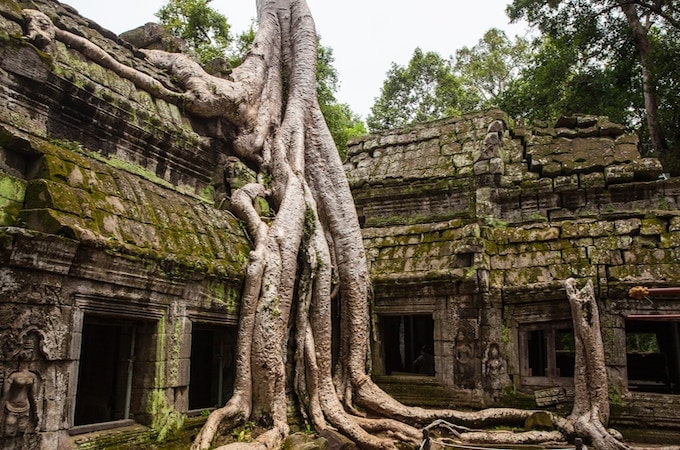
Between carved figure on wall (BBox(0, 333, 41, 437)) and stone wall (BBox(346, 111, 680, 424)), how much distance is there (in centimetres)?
549

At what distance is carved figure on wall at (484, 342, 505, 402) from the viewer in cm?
813

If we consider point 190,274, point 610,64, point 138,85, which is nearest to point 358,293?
point 190,274

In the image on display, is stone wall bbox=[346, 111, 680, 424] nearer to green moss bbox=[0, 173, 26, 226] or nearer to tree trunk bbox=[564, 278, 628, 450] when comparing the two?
tree trunk bbox=[564, 278, 628, 450]

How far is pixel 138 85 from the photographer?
23.2 ft

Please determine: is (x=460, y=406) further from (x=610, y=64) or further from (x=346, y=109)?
(x=346, y=109)

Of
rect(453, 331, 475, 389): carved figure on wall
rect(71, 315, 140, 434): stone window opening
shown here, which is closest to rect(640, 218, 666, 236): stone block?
rect(453, 331, 475, 389): carved figure on wall

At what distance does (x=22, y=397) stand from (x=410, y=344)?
898 cm

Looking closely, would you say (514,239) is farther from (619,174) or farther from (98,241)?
(98,241)

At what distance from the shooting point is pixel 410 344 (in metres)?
12.3

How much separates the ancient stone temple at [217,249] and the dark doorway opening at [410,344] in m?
0.05

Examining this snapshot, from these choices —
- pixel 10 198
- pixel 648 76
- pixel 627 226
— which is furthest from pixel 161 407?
pixel 648 76

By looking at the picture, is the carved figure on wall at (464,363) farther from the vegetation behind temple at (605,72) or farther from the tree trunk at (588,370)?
the vegetation behind temple at (605,72)

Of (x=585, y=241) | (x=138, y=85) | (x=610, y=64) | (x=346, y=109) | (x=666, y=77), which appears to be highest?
(x=346, y=109)

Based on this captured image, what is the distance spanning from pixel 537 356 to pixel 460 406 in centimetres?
301
